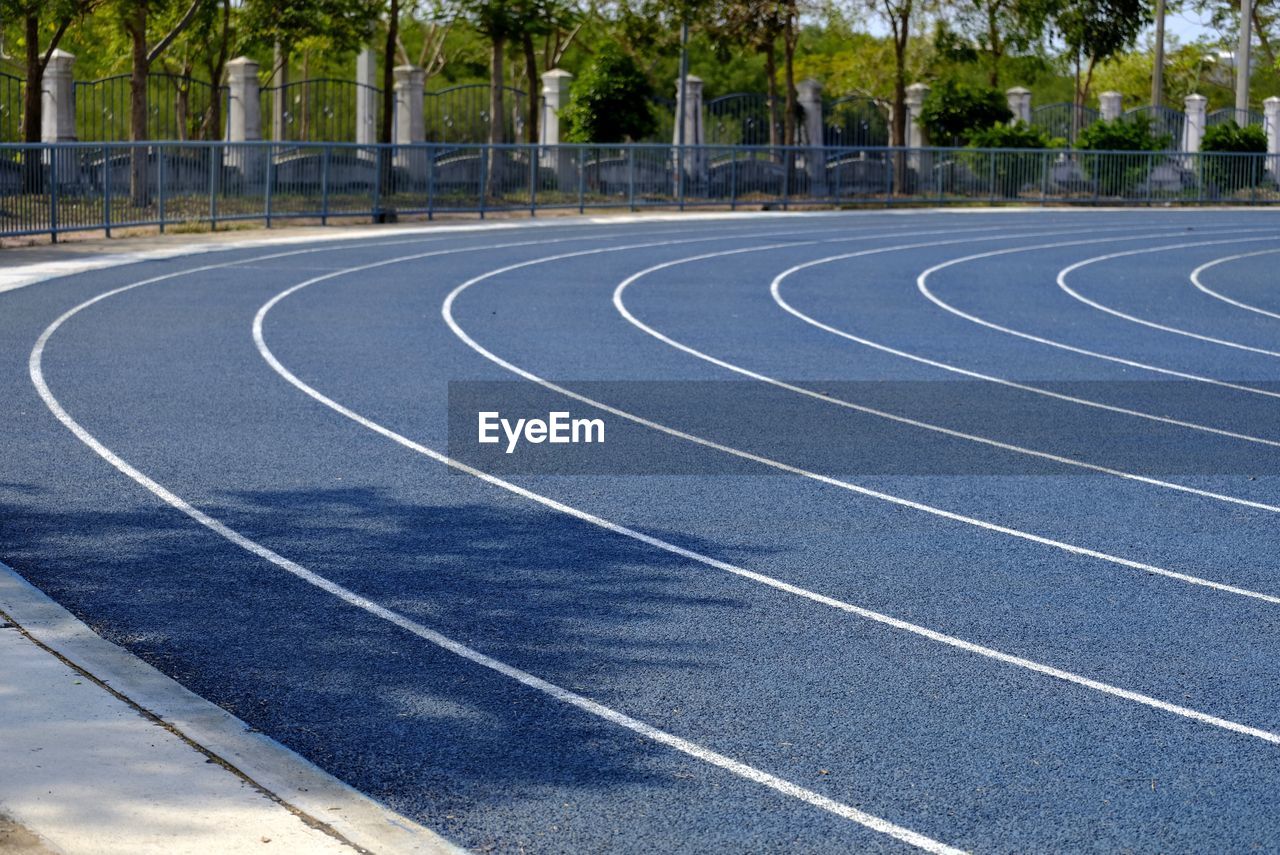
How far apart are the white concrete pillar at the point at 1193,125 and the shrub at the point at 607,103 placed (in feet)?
61.5

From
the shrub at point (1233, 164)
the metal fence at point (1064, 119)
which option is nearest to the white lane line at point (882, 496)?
the shrub at point (1233, 164)

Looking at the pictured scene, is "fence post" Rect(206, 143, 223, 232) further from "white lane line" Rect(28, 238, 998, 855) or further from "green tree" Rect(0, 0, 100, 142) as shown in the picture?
"white lane line" Rect(28, 238, 998, 855)

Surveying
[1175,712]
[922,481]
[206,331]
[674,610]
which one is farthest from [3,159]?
[1175,712]

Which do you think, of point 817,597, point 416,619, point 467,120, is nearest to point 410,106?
point 467,120

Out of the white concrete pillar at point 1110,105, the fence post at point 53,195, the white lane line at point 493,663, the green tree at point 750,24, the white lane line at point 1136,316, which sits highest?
the green tree at point 750,24

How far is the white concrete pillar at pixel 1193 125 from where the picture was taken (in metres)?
53.4

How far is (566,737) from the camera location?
6.09m

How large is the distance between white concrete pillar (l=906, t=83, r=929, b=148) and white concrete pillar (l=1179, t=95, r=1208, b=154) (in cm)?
878

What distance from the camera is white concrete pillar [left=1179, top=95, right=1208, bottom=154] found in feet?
175

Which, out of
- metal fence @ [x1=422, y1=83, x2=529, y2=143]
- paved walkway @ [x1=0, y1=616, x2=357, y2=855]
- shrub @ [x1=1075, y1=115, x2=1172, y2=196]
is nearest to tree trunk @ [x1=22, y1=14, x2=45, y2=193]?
metal fence @ [x1=422, y1=83, x2=529, y2=143]

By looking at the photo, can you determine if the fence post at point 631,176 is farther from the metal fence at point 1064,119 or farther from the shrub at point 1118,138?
the metal fence at point 1064,119

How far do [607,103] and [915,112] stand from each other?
11.6m

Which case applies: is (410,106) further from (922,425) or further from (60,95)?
(922,425)

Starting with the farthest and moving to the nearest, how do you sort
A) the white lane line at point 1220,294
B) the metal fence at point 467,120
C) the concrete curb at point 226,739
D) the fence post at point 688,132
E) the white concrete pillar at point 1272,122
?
1. the white concrete pillar at point 1272,122
2. the metal fence at point 467,120
3. the fence post at point 688,132
4. the white lane line at point 1220,294
5. the concrete curb at point 226,739
